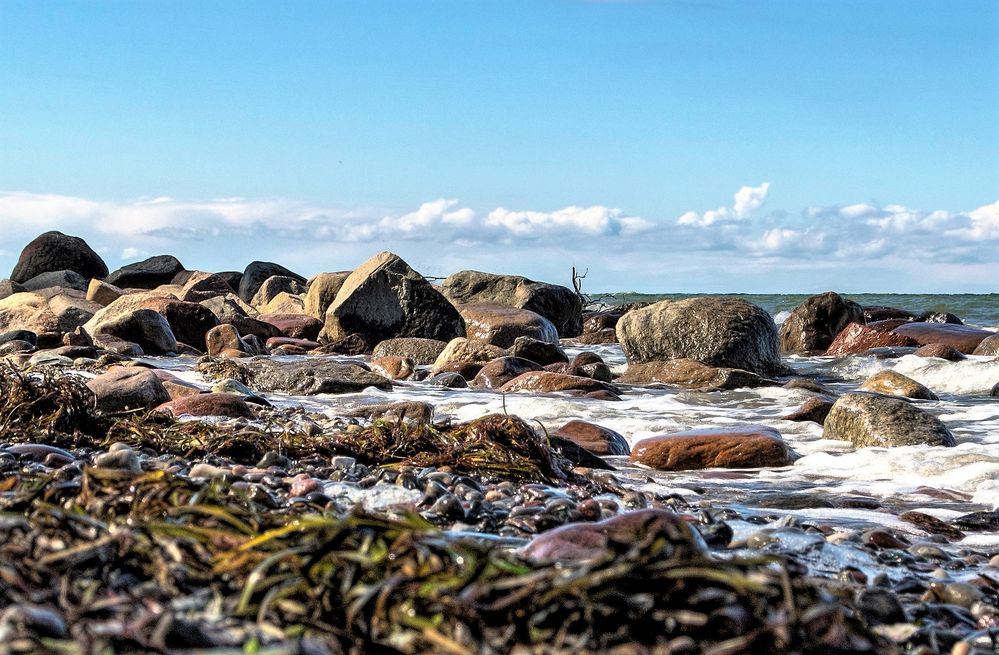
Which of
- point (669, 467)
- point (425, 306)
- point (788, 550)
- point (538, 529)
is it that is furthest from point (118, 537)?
point (425, 306)

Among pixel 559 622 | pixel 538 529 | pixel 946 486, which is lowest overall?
pixel 946 486

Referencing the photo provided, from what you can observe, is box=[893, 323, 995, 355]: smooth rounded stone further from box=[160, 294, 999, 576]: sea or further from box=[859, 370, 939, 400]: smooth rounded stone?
box=[859, 370, 939, 400]: smooth rounded stone

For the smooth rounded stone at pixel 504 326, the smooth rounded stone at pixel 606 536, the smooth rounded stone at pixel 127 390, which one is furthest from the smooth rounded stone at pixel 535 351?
the smooth rounded stone at pixel 606 536

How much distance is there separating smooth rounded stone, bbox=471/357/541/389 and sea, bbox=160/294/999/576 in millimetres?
758

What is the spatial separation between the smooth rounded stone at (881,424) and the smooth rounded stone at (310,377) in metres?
5.51

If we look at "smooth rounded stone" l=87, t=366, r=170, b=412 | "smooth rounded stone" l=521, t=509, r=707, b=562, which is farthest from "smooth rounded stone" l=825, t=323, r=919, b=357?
"smooth rounded stone" l=521, t=509, r=707, b=562

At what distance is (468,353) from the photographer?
14.5 m

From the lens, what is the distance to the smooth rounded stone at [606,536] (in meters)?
2.21

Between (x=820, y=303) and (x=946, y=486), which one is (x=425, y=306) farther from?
(x=946, y=486)

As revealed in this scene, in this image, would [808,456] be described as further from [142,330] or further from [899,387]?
[142,330]

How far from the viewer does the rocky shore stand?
1.96 metres

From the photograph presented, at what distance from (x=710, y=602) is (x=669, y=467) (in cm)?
511

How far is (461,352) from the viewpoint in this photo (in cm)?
1455

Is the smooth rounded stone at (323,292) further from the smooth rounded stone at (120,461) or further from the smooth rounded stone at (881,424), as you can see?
the smooth rounded stone at (120,461)
